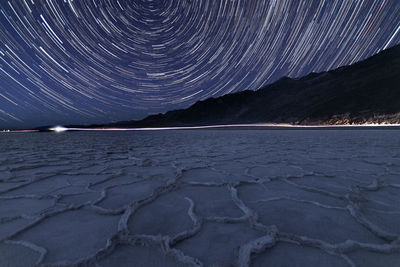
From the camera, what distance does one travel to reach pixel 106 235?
0.88 meters

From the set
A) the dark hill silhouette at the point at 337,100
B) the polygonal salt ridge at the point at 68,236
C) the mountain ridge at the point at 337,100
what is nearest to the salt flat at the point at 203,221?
the polygonal salt ridge at the point at 68,236

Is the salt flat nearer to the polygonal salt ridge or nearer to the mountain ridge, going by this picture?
the polygonal salt ridge

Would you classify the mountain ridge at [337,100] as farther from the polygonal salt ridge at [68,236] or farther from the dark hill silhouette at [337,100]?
the polygonal salt ridge at [68,236]

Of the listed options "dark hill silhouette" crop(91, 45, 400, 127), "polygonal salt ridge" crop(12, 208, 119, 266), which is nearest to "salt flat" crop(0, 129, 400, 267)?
"polygonal salt ridge" crop(12, 208, 119, 266)

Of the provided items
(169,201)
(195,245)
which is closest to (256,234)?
(195,245)

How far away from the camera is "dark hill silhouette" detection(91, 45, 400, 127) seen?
28.5 metres

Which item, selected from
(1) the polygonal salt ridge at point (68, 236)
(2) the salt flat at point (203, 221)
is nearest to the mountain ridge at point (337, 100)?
(2) the salt flat at point (203, 221)

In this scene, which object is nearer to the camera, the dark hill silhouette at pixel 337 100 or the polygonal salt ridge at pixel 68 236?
the polygonal salt ridge at pixel 68 236

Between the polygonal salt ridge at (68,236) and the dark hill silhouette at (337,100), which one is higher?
the dark hill silhouette at (337,100)

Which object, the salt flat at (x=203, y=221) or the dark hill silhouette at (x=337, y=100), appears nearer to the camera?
the salt flat at (x=203, y=221)

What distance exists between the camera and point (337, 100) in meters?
36.8

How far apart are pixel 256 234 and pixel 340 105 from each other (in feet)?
143

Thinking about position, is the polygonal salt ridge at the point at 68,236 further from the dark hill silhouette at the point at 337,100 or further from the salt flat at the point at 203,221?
the dark hill silhouette at the point at 337,100

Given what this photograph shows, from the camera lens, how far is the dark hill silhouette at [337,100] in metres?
28.5
